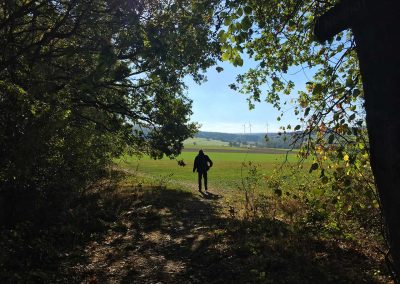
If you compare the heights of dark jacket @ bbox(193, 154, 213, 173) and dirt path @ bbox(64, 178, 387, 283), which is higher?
dark jacket @ bbox(193, 154, 213, 173)

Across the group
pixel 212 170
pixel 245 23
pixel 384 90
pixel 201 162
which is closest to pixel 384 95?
pixel 384 90

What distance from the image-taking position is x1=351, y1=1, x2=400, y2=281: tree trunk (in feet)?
9.89

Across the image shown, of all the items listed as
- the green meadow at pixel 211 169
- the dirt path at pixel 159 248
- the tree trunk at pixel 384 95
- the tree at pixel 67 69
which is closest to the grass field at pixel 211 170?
the green meadow at pixel 211 169

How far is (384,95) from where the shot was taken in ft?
10.0

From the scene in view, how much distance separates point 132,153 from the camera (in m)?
19.9

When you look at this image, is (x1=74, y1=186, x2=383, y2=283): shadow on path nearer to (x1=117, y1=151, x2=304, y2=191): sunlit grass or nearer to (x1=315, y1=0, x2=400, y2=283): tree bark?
(x1=117, y1=151, x2=304, y2=191): sunlit grass

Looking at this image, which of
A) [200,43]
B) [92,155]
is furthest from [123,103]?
[200,43]

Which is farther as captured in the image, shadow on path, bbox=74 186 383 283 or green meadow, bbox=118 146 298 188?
green meadow, bbox=118 146 298 188

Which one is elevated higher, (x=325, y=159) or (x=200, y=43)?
(x=200, y=43)

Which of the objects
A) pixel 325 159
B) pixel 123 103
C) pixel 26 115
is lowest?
pixel 325 159

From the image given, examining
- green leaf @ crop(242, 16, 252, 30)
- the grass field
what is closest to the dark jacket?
the grass field

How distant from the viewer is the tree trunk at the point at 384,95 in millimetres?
3016

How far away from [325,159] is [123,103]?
12.6 metres

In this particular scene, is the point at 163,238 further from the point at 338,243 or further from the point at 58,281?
the point at 338,243
